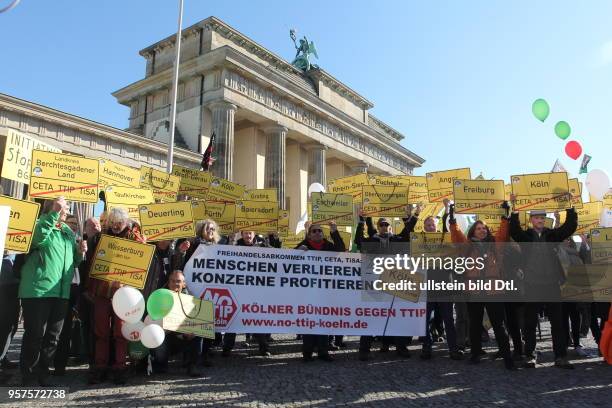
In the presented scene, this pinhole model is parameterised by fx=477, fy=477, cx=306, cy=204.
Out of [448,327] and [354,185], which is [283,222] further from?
[448,327]

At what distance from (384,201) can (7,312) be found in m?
5.52

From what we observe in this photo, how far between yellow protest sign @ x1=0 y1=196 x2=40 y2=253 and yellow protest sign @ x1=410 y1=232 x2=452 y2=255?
487cm

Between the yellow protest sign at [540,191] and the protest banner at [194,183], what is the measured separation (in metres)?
5.42

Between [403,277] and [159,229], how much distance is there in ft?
11.5

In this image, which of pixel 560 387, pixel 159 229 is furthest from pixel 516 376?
pixel 159 229

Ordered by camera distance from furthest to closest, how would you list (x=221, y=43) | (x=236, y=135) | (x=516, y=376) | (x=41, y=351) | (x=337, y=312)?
(x=236, y=135)
(x=221, y=43)
(x=337, y=312)
(x=516, y=376)
(x=41, y=351)

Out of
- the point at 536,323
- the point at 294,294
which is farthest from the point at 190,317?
the point at 536,323

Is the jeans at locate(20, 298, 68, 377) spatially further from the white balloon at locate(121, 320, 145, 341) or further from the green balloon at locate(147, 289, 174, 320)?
the green balloon at locate(147, 289, 174, 320)

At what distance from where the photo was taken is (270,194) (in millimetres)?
9094

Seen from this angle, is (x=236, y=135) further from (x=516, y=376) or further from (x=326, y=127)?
(x=516, y=376)

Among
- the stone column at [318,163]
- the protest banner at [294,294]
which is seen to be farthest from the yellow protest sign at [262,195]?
the stone column at [318,163]

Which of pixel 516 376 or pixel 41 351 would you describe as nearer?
pixel 41 351

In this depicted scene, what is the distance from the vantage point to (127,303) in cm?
476

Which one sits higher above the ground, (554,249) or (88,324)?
(554,249)
